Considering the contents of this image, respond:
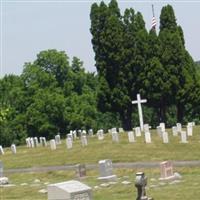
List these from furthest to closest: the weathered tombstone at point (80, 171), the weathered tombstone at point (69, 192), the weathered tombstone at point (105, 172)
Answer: the weathered tombstone at point (80, 171) → the weathered tombstone at point (105, 172) → the weathered tombstone at point (69, 192)

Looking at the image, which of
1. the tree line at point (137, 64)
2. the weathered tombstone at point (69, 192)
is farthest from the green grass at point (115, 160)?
the tree line at point (137, 64)

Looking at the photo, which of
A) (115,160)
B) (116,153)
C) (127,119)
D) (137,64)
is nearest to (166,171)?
(115,160)

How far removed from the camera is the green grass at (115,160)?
73.5ft

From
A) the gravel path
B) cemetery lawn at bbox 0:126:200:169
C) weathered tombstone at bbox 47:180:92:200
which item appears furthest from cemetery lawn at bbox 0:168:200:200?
weathered tombstone at bbox 47:180:92:200

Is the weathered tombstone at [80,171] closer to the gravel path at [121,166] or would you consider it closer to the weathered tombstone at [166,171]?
the gravel path at [121,166]

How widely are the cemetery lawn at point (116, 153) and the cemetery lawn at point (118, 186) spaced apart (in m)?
2.97

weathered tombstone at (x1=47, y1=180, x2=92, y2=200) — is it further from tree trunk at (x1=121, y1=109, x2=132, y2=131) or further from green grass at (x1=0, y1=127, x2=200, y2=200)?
tree trunk at (x1=121, y1=109, x2=132, y2=131)

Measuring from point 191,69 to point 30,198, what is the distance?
38113 mm

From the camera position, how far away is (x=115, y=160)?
33.7m

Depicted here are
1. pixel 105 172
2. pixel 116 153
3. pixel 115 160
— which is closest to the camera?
pixel 105 172

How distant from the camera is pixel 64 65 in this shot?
81250 millimetres

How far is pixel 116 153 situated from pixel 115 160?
6.40ft

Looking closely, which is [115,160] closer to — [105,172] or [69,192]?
[105,172]

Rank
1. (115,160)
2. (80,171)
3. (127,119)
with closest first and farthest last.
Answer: (80,171), (115,160), (127,119)
